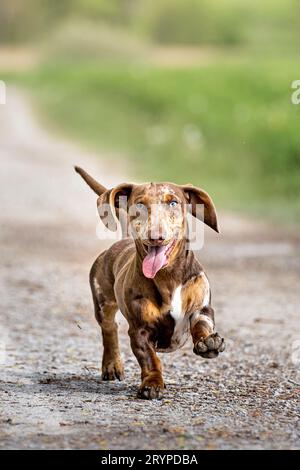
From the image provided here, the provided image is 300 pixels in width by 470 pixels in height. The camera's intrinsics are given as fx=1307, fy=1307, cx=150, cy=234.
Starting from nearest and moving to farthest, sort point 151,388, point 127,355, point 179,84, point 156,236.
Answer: point 156,236
point 151,388
point 127,355
point 179,84

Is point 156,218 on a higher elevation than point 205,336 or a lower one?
higher

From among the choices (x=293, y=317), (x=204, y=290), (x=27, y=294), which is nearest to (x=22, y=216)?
(x=27, y=294)

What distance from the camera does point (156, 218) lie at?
496 cm

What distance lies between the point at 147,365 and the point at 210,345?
1.23 feet

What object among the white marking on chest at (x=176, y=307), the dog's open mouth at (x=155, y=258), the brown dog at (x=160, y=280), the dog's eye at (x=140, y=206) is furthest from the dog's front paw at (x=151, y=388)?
the dog's eye at (x=140, y=206)

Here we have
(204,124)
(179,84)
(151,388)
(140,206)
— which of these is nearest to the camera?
(140,206)

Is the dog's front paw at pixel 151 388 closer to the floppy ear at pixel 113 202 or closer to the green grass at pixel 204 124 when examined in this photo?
the floppy ear at pixel 113 202

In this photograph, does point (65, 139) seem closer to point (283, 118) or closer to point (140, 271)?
point (283, 118)

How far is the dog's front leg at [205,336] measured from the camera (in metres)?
4.95

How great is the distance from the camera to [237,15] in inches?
1479

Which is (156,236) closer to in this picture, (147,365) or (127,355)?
(147,365)

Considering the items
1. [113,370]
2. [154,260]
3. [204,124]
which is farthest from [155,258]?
[204,124]

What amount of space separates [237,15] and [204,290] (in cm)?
3300
